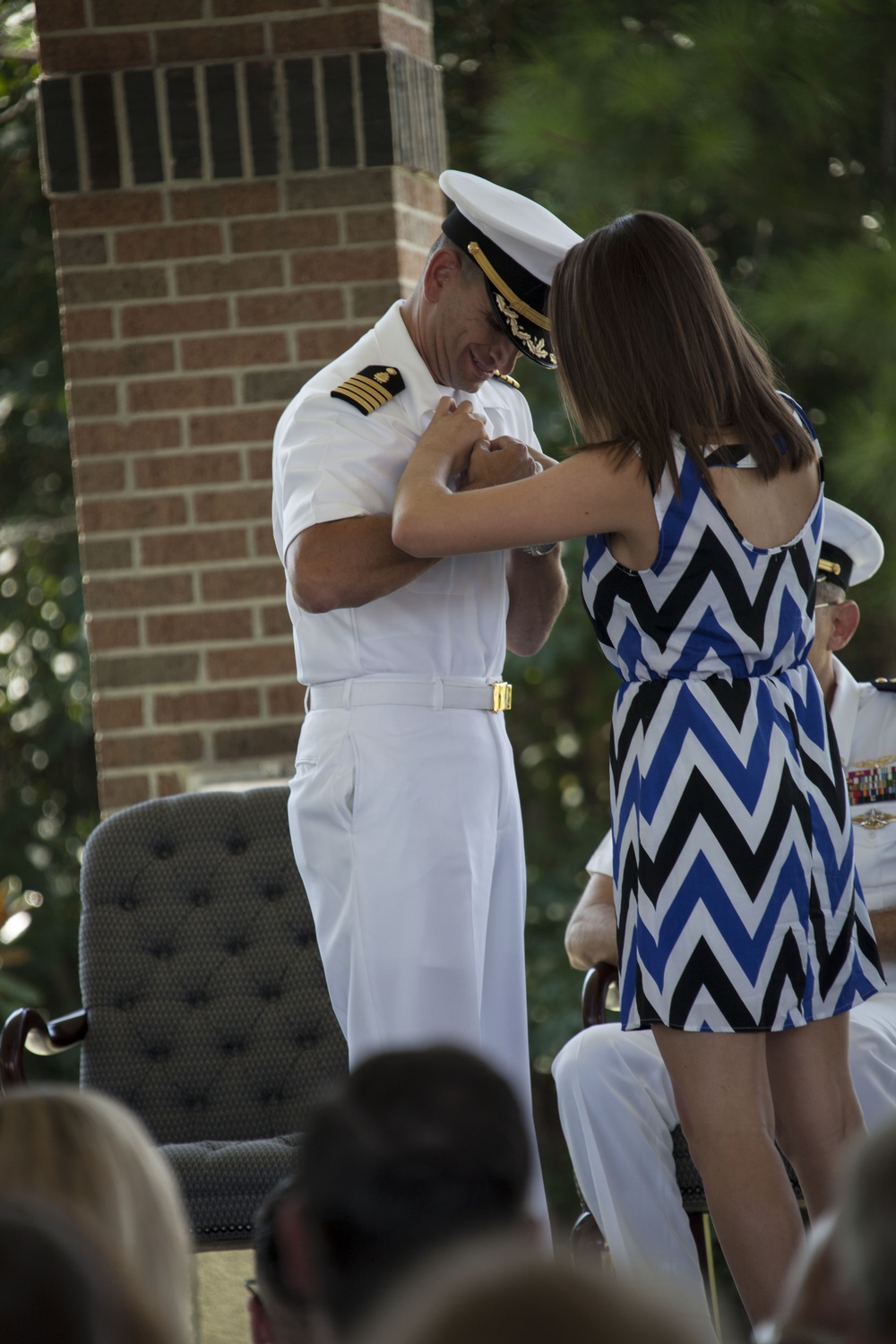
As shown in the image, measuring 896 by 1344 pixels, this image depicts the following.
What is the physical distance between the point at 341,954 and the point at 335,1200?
1202 millimetres

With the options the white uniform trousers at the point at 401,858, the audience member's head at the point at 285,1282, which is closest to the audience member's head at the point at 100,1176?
the audience member's head at the point at 285,1282

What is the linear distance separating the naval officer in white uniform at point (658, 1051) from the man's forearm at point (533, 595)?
355 mm

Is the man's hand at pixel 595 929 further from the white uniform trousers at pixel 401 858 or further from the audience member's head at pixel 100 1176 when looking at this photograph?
the audience member's head at pixel 100 1176

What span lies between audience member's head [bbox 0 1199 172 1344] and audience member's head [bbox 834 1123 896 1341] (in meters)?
0.30

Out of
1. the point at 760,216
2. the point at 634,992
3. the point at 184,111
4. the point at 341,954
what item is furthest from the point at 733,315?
the point at 760,216

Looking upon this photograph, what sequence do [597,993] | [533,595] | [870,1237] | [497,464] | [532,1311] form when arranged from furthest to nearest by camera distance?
1. [597,993]
2. [533,595]
3. [497,464]
4. [870,1237]
5. [532,1311]

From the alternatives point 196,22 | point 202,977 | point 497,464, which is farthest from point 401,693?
point 196,22

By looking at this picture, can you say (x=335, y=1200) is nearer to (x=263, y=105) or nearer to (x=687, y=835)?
(x=687, y=835)

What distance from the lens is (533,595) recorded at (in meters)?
2.23

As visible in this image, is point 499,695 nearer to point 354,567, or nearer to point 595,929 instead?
point 354,567

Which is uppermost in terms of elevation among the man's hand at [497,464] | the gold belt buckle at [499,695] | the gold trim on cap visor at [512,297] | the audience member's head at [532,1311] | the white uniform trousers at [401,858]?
the gold trim on cap visor at [512,297]

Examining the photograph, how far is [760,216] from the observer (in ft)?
13.2

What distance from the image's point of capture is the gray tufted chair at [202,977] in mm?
2576

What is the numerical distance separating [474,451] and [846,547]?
0.88 m
